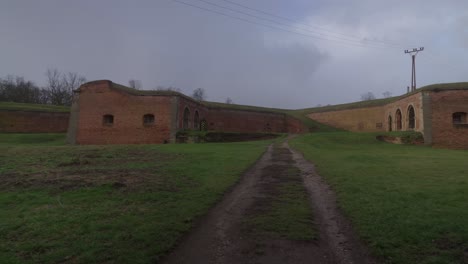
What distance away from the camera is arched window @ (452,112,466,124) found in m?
24.2

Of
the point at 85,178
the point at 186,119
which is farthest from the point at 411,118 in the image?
the point at 85,178

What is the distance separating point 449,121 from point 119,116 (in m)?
26.0

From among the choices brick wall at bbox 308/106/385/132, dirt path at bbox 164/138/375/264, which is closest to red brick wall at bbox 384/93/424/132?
brick wall at bbox 308/106/385/132

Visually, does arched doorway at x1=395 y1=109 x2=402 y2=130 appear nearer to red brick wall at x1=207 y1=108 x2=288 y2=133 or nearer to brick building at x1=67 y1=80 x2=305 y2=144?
red brick wall at x1=207 y1=108 x2=288 y2=133

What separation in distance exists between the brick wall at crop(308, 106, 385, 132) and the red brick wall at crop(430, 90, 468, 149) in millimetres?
10801

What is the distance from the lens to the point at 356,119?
3850 centimetres

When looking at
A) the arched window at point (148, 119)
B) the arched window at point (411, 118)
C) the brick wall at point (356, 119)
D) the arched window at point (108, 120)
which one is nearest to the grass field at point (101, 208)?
the arched window at point (148, 119)

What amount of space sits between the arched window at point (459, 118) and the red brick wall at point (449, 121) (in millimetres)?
411

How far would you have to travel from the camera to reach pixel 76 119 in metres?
27.5

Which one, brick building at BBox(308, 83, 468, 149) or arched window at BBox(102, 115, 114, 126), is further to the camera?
arched window at BBox(102, 115, 114, 126)

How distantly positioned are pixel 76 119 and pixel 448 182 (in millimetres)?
27459

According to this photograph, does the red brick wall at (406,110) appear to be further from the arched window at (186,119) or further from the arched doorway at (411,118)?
the arched window at (186,119)

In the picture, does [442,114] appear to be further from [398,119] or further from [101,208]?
[101,208]

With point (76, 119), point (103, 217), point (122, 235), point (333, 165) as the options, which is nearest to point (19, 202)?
point (103, 217)
